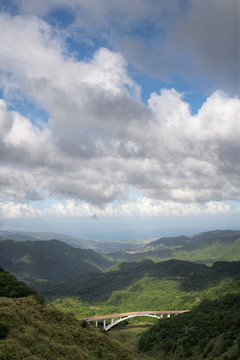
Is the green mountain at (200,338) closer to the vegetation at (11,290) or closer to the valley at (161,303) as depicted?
the valley at (161,303)

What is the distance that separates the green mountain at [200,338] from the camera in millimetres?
35938

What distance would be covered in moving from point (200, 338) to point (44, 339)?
3816cm

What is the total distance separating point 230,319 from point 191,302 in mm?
70541

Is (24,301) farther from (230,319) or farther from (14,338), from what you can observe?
(230,319)

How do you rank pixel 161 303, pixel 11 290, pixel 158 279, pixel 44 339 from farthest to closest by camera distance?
pixel 158 279
pixel 161 303
pixel 11 290
pixel 44 339

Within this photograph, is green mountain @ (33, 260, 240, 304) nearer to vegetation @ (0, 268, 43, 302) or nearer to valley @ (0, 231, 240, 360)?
valley @ (0, 231, 240, 360)

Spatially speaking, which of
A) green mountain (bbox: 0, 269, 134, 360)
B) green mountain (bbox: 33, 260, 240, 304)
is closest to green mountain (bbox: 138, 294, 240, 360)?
green mountain (bbox: 0, 269, 134, 360)

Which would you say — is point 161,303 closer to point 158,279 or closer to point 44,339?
point 158,279

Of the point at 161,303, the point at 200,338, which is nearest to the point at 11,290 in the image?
the point at 200,338

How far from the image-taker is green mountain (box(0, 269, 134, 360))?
15391mm

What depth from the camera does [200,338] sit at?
44.5 meters

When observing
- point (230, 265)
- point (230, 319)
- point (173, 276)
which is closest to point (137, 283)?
point (173, 276)

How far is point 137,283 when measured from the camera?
6831 inches

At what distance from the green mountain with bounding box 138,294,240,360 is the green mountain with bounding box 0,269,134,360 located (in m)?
19.6
